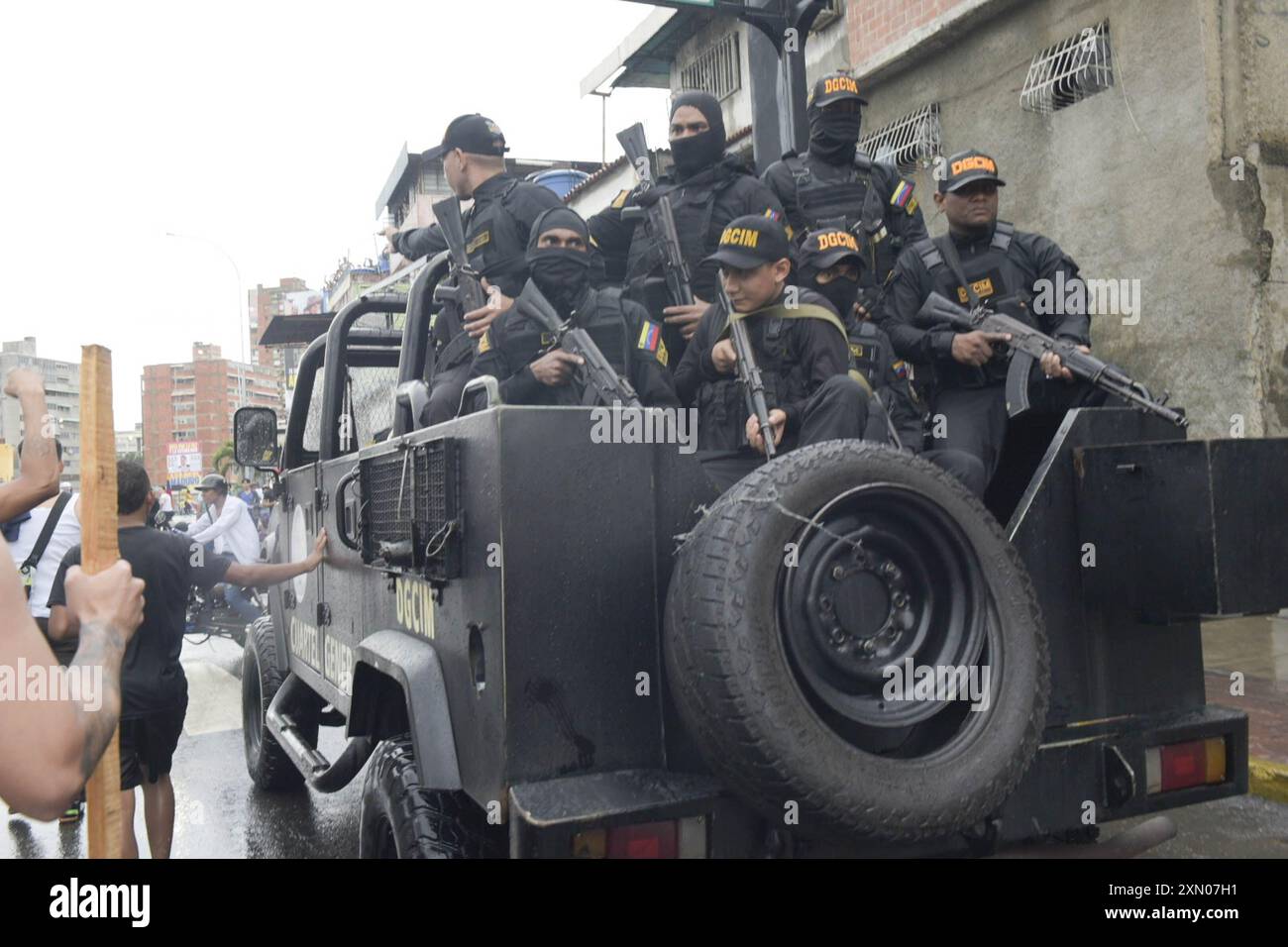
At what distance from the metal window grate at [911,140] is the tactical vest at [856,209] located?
6.11m

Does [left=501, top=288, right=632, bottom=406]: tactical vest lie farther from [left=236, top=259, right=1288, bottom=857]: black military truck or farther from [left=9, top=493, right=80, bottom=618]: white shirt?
[left=9, top=493, right=80, bottom=618]: white shirt

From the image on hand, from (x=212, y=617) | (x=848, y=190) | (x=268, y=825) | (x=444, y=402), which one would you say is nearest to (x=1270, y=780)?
(x=848, y=190)

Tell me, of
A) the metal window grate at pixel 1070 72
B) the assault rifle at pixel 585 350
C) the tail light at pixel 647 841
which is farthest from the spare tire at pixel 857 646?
the metal window grate at pixel 1070 72

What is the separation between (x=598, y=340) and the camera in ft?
13.1

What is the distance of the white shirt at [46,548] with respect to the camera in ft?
17.0

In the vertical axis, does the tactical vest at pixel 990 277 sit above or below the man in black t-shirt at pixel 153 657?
above

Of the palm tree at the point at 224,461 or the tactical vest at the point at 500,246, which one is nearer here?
the tactical vest at the point at 500,246

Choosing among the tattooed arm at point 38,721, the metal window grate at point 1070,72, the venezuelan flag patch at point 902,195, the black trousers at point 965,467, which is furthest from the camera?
the metal window grate at point 1070,72

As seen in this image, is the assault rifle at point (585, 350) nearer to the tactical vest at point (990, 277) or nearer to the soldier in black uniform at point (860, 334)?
the soldier in black uniform at point (860, 334)

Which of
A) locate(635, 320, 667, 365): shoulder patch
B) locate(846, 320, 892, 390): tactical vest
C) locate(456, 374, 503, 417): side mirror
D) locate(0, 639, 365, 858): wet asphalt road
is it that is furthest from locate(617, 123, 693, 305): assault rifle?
locate(0, 639, 365, 858): wet asphalt road

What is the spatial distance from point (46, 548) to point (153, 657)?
1460mm

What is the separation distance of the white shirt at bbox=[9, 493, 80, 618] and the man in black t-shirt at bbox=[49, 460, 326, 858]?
95 cm

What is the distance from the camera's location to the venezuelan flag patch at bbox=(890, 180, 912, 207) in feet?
15.3

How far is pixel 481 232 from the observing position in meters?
4.55
